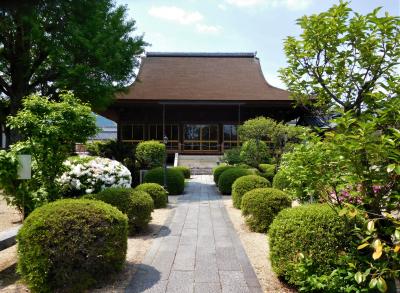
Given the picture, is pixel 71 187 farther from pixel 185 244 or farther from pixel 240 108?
pixel 240 108

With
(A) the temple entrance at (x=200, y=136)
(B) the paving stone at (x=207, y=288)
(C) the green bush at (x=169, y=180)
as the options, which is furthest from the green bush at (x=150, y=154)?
(A) the temple entrance at (x=200, y=136)

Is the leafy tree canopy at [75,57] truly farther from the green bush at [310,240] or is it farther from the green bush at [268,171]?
the green bush at [310,240]

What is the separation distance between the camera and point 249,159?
1684cm

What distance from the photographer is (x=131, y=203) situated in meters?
6.77

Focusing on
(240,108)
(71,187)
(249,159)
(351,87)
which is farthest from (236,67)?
(351,87)

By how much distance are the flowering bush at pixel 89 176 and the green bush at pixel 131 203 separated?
4.04 feet

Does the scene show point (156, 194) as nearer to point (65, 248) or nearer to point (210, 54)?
point (65, 248)

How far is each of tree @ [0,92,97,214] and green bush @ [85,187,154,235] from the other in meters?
0.79

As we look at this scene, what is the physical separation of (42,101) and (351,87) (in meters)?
4.75

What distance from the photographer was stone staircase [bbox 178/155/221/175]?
22577 millimetres

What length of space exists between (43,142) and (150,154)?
9.21 m

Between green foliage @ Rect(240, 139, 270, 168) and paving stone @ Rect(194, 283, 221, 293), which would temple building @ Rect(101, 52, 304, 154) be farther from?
paving stone @ Rect(194, 283, 221, 293)

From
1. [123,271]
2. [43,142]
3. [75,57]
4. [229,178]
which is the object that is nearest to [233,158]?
[229,178]

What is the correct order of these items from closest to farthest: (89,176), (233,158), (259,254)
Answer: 1. (259,254)
2. (89,176)
3. (233,158)
